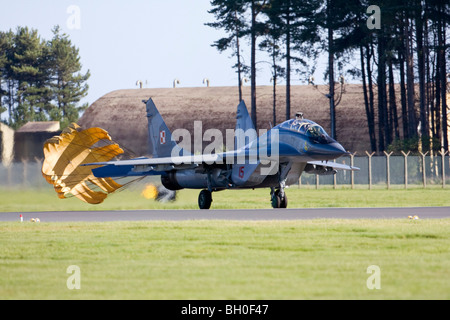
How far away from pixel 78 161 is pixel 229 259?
18965 mm

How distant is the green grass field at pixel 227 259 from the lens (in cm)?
1000

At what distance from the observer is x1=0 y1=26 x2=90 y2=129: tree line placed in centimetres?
9381

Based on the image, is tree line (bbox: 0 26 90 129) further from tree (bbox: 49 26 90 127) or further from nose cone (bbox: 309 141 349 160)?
nose cone (bbox: 309 141 349 160)

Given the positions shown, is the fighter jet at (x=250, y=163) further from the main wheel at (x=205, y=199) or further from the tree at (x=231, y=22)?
the tree at (x=231, y=22)

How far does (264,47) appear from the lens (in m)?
63.2

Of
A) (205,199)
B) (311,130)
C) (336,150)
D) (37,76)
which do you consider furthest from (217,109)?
(336,150)

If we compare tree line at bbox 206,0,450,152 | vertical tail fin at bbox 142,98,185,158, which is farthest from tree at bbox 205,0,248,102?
vertical tail fin at bbox 142,98,185,158

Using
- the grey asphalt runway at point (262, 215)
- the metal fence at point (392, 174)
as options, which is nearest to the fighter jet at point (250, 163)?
the grey asphalt runway at point (262, 215)

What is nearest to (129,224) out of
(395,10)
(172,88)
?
(395,10)

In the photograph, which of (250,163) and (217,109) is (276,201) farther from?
(217,109)

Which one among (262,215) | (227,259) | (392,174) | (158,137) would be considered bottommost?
(227,259)

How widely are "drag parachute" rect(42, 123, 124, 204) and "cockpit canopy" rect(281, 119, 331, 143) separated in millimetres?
8202

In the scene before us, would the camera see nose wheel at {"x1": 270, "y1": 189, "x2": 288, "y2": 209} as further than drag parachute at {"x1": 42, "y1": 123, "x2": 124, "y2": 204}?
No

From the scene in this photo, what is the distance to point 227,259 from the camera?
13.0 meters
